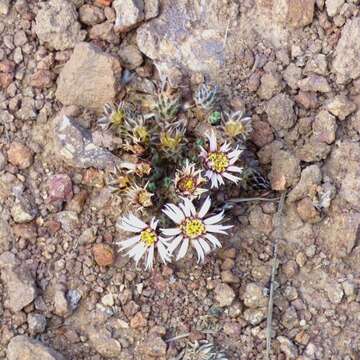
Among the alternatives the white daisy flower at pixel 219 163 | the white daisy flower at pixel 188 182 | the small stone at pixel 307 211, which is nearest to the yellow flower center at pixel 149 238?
the white daisy flower at pixel 188 182

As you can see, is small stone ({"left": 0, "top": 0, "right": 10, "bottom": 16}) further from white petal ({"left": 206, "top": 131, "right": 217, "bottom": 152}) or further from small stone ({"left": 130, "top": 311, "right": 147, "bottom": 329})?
small stone ({"left": 130, "top": 311, "right": 147, "bottom": 329})

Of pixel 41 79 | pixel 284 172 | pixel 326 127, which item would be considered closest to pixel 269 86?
pixel 326 127

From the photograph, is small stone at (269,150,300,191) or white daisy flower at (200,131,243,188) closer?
white daisy flower at (200,131,243,188)

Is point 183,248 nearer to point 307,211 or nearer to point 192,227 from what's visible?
point 192,227

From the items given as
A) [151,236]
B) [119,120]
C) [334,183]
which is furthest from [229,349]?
[119,120]

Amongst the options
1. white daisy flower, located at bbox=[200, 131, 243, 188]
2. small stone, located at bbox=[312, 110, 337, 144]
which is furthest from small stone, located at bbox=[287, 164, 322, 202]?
white daisy flower, located at bbox=[200, 131, 243, 188]

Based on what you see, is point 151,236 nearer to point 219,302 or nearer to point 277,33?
point 219,302
